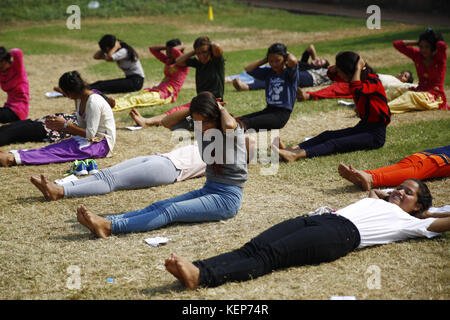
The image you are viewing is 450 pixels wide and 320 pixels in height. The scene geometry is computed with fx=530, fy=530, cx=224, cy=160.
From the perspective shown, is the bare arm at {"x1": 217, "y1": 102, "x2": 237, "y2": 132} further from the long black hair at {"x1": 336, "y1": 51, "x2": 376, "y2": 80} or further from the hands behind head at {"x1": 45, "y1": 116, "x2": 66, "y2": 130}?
the hands behind head at {"x1": 45, "y1": 116, "x2": 66, "y2": 130}

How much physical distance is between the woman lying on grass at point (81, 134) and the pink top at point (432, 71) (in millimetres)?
6033

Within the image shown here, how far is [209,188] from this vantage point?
562cm

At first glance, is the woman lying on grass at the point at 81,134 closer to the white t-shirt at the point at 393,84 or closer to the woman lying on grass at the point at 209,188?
the woman lying on grass at the point at 209,188

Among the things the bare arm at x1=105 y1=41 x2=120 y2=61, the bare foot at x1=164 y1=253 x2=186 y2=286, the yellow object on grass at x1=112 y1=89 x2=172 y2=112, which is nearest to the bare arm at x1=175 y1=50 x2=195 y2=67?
the yellow object on grass at x1=112 y1=89 x2=172 y2=112

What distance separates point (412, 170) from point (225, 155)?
8.47ft

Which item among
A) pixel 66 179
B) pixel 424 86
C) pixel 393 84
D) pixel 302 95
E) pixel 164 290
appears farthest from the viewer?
pixel 302 95

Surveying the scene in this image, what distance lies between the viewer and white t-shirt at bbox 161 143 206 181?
6730mm

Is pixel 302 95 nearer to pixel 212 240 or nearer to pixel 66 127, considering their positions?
pixel 66 127

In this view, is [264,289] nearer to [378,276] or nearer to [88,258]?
[378,276]

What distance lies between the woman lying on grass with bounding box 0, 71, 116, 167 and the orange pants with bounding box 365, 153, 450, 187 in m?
3.85

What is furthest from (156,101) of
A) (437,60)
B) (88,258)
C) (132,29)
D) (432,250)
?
(132,29)

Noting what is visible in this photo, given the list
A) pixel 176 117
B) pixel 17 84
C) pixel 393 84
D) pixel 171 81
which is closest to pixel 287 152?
pixel 176 117

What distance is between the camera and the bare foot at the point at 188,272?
13.7 ft

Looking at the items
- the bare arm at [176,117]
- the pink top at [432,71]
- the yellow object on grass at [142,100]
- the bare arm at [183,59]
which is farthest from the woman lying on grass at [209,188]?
the yellow object on grass at [142,100]
